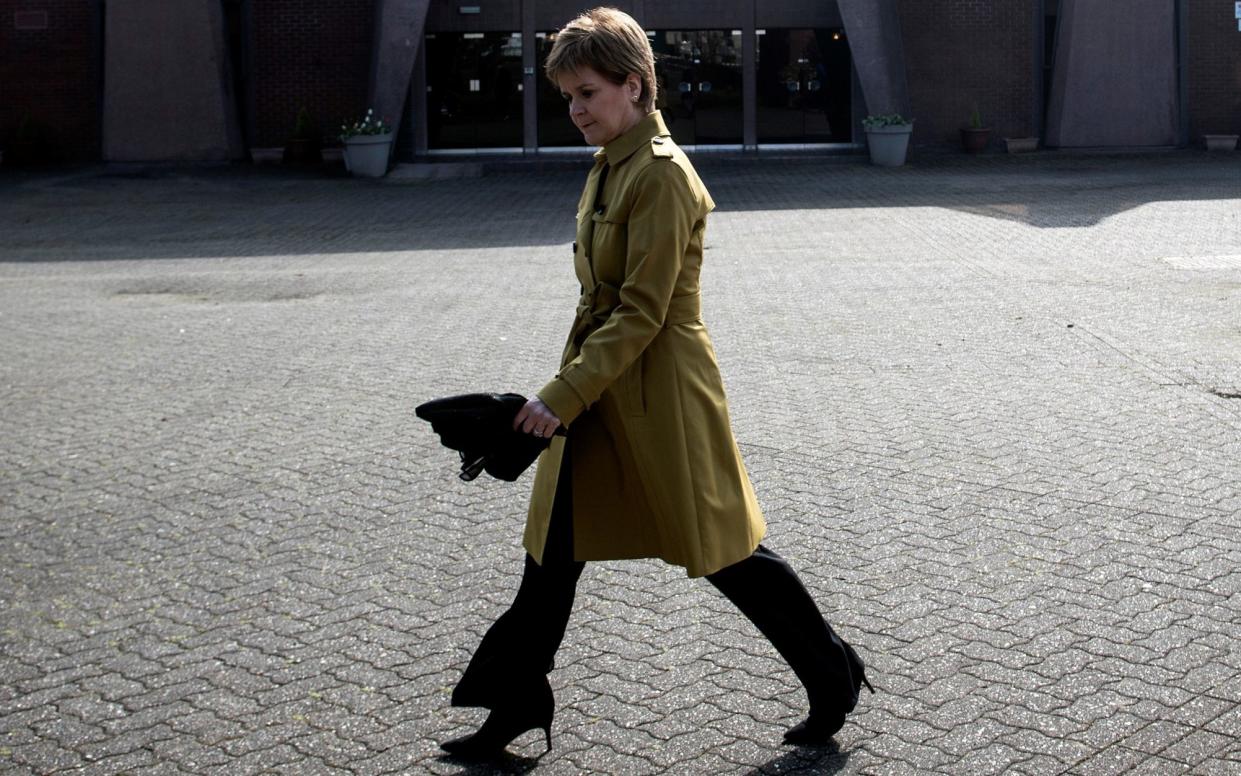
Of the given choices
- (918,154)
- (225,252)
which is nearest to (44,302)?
(225,252)

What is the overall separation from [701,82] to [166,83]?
11.0 meters

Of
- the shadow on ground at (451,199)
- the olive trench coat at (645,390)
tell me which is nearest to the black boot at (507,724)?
the olive trench coat at (645,390)

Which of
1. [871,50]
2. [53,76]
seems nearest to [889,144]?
[871,50]

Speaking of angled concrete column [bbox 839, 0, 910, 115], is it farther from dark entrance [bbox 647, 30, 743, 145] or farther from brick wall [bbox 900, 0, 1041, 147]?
dark entrance [bbox 647, 30, 743, 145]

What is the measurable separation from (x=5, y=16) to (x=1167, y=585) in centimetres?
3083

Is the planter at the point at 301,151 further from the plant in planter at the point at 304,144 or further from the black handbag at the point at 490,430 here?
the black handbag at the point at 490,430

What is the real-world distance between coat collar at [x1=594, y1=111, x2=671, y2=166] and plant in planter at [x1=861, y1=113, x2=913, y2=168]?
26.5 meters

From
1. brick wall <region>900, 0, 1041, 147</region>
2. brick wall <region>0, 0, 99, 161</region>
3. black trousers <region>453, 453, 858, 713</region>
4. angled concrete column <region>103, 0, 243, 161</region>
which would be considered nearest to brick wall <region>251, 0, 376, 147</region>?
angled concrete column <region>103, 0, 243, 161</region>

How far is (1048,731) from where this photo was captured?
4188 mm

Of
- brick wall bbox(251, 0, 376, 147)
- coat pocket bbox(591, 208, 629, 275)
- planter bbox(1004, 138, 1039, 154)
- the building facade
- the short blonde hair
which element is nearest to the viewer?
the short blonde hair

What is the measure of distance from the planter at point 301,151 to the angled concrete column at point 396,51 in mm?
2044

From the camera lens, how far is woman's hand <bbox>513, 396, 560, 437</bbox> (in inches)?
143

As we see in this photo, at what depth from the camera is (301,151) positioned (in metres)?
31.4

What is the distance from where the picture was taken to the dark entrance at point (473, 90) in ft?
103
